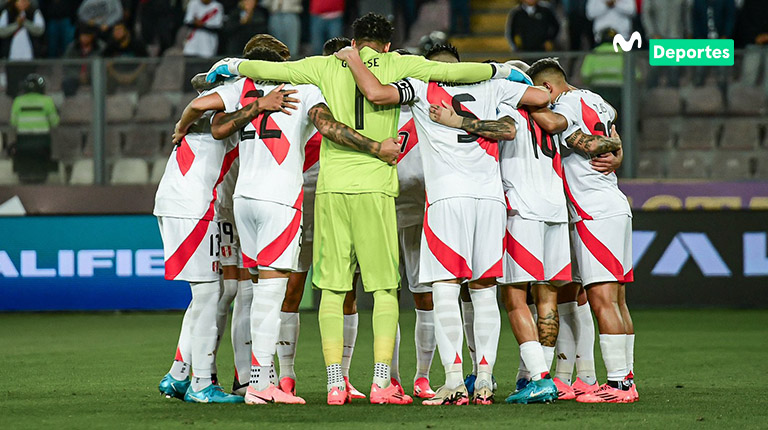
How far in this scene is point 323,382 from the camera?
8.12 metres

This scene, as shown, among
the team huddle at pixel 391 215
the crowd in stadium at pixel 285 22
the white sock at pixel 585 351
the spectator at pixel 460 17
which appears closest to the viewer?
the team huddle at pixel 391 215

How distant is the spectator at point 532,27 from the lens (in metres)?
15.6

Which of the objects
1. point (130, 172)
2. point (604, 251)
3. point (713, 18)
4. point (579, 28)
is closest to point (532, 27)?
point (579, 28)

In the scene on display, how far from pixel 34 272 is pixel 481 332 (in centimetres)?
850

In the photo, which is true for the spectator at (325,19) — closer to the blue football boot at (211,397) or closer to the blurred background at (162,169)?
the blurred background at (162,169)

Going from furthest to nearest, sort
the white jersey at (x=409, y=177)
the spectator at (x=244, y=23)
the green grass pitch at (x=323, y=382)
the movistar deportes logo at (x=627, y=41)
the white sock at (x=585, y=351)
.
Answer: the spectator at (x=244, y=23)
the movistar deportes logo at (x=627, y=41)
the white jersey at (x=409, y=177)
the white sock at (x=585, y=351)
the green grass pitch at (x=323, y=382)

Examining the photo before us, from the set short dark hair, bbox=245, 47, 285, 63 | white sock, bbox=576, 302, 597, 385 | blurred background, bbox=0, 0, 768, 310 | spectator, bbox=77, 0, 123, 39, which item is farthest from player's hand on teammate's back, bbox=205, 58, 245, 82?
spectator, bbox=77, 0, 123, 39

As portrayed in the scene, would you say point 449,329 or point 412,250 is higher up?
point 412,250

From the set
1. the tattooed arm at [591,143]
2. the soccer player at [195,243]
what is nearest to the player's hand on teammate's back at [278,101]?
the soccer player at [195,243]

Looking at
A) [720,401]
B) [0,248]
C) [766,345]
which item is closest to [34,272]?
[0,248]

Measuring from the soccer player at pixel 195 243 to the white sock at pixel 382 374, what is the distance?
0.91 meters

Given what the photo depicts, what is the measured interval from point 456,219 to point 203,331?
1.70m

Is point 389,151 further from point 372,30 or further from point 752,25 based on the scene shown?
point 752,25

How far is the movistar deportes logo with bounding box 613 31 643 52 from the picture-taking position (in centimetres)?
1534
